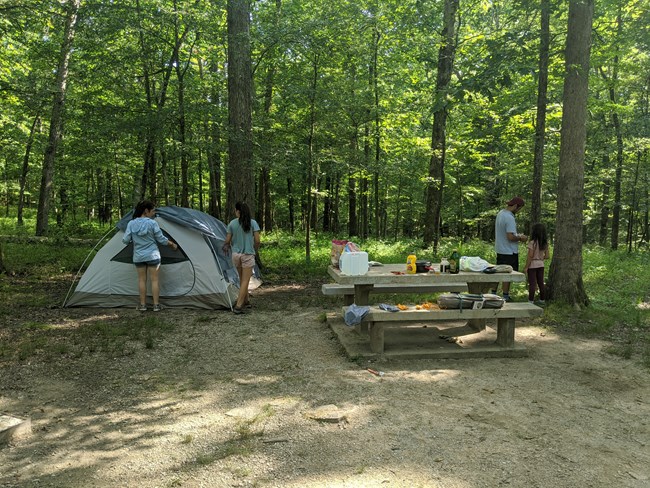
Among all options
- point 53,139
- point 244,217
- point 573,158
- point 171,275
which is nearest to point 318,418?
point 244,217

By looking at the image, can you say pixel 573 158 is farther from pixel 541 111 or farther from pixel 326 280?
pixel 326 280

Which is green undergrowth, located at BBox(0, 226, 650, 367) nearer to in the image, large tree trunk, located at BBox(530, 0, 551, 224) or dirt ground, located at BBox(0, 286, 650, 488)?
dirt ground, located at BBox(0, 286, 650, 488)

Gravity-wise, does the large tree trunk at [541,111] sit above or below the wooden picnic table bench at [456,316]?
above

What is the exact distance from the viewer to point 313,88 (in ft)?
36.5

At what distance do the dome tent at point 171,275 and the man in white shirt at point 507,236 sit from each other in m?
4.81

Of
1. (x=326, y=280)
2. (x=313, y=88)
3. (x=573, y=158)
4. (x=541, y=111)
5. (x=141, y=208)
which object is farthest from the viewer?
(x=313, y=88)

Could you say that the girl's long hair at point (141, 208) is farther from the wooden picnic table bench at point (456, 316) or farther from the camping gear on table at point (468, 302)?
the camping gear on table at point (468, 302)

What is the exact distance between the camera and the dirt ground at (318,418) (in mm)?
2957

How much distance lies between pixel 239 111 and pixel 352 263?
600cm

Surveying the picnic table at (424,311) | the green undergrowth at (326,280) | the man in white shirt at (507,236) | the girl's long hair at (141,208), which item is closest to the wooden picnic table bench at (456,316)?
the picnic table at (424,311)

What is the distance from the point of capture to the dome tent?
7.56 m

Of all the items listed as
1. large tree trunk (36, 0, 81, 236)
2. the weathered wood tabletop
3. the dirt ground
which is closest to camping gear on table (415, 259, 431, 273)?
the weathered wood tabletop

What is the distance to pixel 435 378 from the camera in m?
4.70

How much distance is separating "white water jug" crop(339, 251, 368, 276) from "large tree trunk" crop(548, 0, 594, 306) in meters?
3.97
